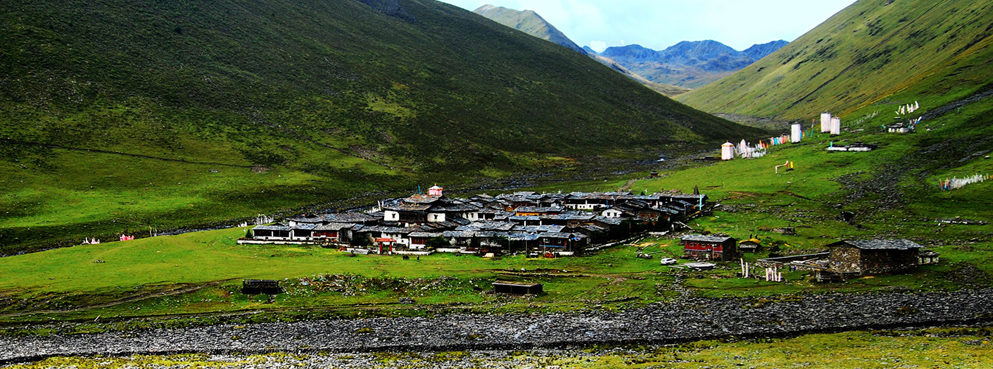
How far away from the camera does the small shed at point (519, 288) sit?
56125mm

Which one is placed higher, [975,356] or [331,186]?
[331,186]

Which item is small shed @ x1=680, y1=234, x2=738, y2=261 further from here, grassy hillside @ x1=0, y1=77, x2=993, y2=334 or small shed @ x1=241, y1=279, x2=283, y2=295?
small shed @ x1=241, y1=279, x2=283, y2=295

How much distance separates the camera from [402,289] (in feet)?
189

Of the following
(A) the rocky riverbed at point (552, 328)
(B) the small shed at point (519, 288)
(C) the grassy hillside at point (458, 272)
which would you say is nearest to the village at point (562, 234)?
(C) the grassy hillside at point (458, 272)

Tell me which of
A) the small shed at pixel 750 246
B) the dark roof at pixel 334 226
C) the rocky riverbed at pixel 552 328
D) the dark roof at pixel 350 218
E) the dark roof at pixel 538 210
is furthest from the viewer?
A: the dark roof at pixel 538 210

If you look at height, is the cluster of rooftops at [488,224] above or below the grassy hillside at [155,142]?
below

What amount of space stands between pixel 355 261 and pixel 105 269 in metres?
23.0

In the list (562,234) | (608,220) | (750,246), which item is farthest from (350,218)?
(750,246)

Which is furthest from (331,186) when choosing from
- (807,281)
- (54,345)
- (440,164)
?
(807,281)

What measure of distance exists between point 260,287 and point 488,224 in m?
35.9

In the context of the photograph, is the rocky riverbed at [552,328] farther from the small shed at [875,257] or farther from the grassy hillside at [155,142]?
the grassy hillside at [155,142]

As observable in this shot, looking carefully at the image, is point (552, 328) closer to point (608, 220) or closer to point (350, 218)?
point (608, 220)

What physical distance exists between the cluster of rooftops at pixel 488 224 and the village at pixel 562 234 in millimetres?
122

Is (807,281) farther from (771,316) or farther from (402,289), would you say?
(402,289)
